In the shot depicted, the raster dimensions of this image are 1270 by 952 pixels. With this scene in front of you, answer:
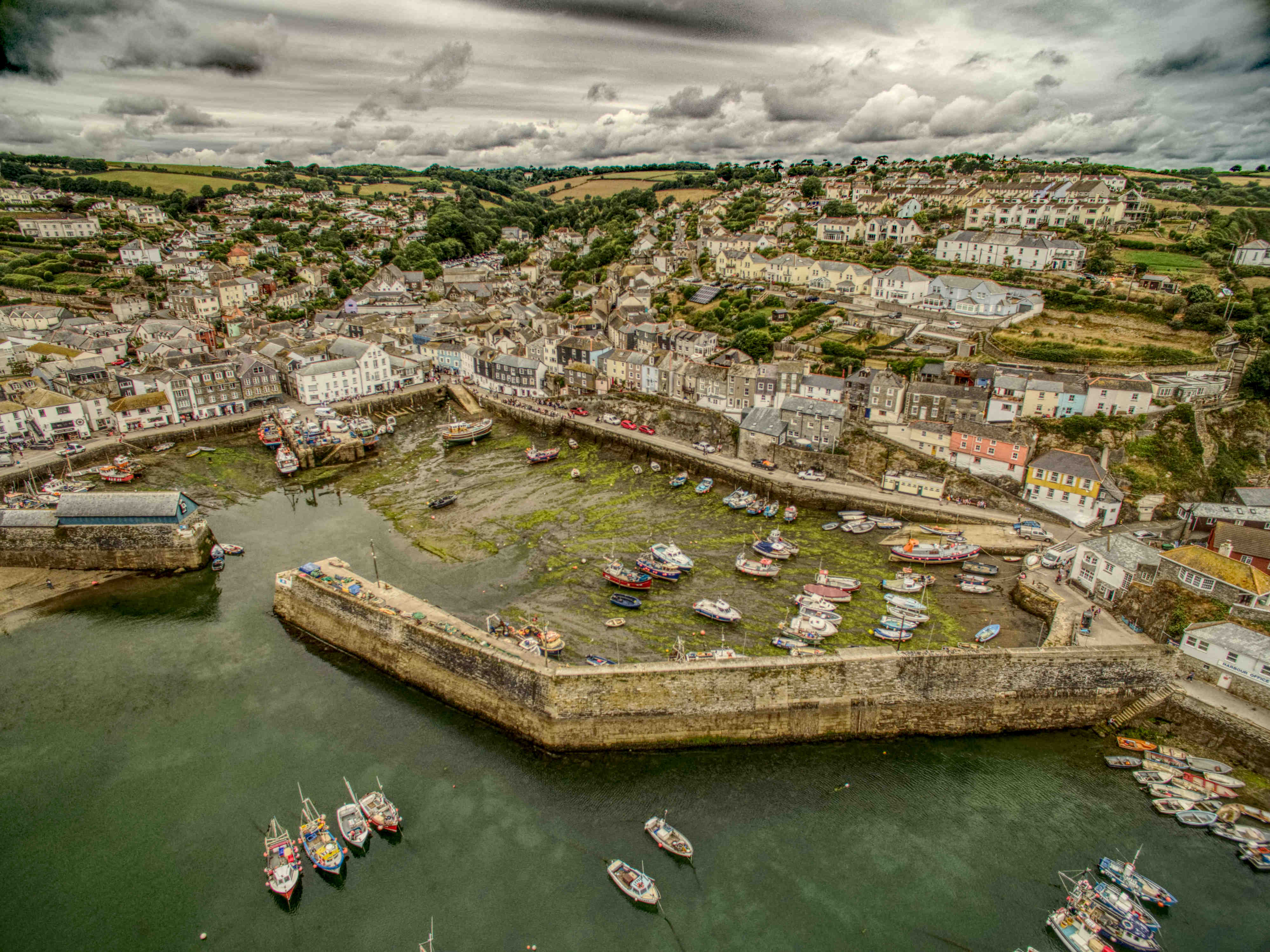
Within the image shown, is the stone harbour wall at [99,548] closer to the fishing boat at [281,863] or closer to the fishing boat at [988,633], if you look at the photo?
the fishing boat at [281,863]

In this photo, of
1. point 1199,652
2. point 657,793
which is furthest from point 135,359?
point 1199,652

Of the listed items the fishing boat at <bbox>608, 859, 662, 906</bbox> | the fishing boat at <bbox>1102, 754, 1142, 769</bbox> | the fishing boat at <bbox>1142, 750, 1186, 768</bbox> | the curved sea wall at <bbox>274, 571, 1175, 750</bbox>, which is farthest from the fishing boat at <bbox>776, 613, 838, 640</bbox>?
the fishing boat at <bbox>608, 859, 662, 906</bbox>

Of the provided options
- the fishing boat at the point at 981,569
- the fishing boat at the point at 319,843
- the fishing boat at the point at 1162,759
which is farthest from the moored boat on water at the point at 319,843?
the fishing boat at the point at 981,569

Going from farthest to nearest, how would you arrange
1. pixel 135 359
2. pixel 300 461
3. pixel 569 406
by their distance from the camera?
1. pixel 135 359
2. pixel 569 406
3. pixel 300 461

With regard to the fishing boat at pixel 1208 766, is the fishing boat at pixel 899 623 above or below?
above

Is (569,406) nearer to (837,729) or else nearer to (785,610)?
(785,610)

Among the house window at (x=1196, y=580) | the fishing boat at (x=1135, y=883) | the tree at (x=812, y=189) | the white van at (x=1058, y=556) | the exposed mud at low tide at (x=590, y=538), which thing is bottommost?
the fishing boat at (x=1135, y=883)

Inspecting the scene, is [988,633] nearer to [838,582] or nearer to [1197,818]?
[838,582]
